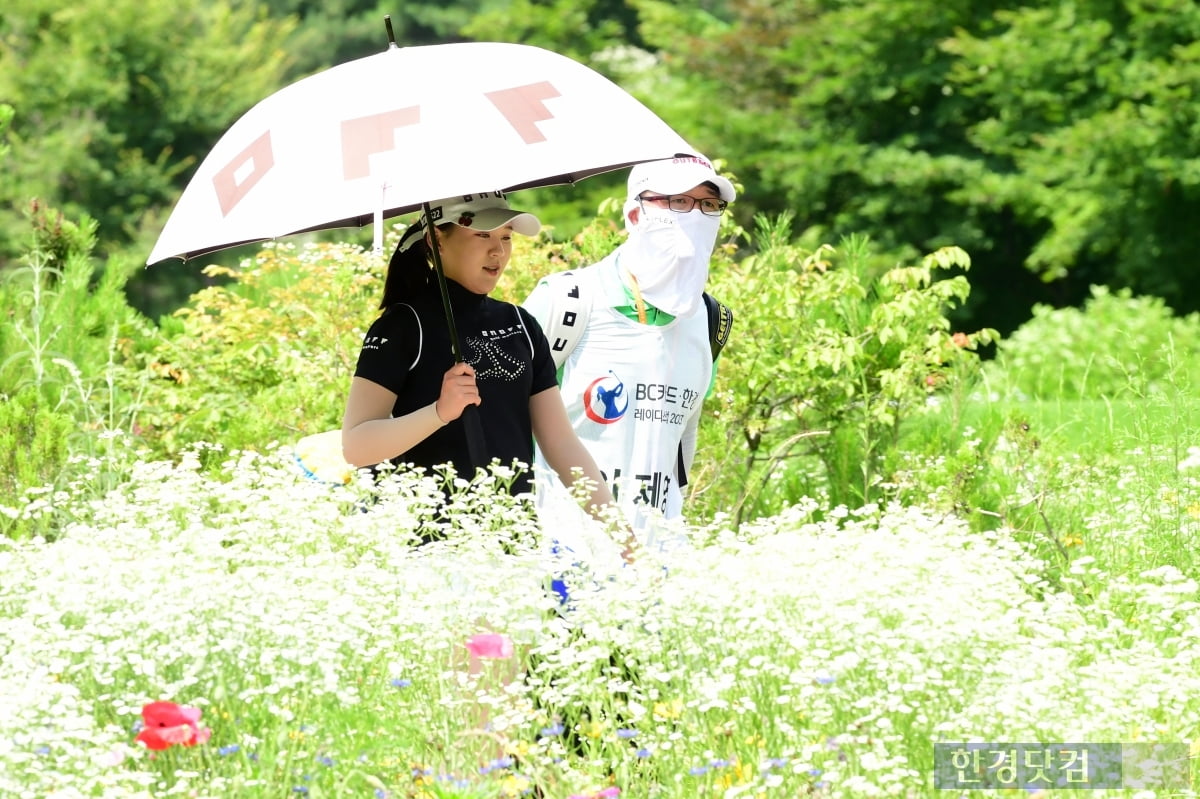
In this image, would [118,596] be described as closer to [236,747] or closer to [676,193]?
[236,747]

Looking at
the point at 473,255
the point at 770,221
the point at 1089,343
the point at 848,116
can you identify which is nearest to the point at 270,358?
the point at 473,255

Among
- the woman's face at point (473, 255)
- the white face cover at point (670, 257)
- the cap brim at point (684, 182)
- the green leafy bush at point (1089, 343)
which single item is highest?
the cap brim at point (684, 182)

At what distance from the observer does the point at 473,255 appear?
4.09 metres

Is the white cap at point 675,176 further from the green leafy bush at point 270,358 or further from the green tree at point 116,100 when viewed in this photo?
the green tree at point 116,100

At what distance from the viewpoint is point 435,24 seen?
4497cm

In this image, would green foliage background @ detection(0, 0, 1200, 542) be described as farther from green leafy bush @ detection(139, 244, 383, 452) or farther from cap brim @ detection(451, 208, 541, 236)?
cap brim @ detection(451, 208, 541, 236)

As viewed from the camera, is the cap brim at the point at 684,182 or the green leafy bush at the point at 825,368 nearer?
the cap brim at the point at 684,182

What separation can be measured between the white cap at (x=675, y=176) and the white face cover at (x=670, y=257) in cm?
7

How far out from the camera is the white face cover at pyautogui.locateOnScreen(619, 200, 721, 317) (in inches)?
182

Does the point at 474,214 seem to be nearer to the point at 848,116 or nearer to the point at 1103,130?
the point at 1103,130

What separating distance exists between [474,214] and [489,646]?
4.15 ft

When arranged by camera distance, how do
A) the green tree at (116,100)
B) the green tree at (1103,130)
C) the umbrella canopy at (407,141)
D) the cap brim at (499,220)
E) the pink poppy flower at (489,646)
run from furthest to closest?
the green tree at (116,100), the green tree at (1103,130), the cap brim at (499,220), the umbrella canopy at (407,141), the pink poppy flower at (489,646)

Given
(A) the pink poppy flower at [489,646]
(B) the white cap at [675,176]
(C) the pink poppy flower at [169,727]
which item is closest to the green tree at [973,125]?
(B) the white cap at [675,176]

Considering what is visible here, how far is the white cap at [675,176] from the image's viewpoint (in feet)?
15.4
